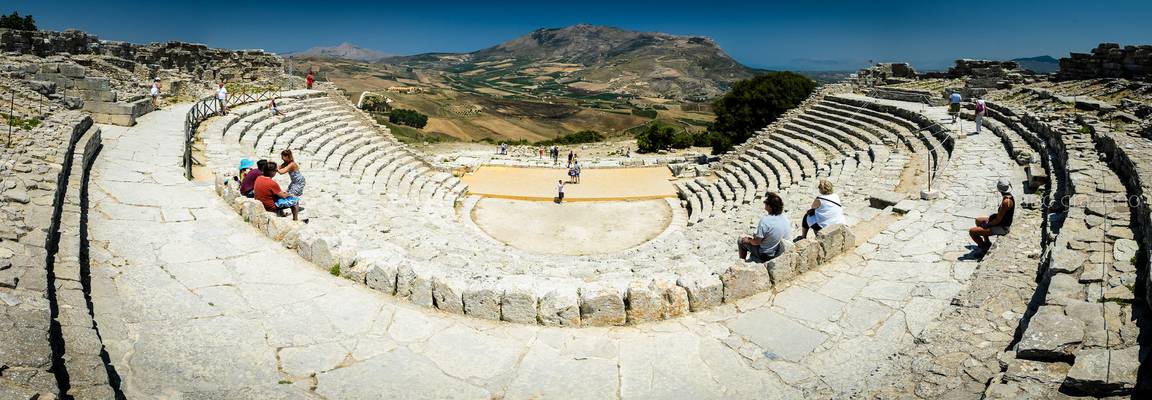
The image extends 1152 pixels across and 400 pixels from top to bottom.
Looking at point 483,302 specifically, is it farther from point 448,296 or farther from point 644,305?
point 644,305

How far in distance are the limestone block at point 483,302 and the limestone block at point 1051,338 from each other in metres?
4.25

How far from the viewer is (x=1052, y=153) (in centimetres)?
1214

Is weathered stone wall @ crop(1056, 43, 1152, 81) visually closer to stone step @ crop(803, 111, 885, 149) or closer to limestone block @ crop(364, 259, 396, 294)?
stone step @ crop(803, 111, 885, 149)

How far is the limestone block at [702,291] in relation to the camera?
6.33 metres

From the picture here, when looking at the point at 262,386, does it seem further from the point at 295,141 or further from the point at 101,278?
the point at 295,141

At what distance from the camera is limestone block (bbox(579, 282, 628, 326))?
19.7 ft

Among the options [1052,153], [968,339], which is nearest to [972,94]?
[1052,153]

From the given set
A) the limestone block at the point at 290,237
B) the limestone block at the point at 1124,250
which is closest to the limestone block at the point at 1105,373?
the limestone block at the point at 1124,250

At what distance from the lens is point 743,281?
661 cm

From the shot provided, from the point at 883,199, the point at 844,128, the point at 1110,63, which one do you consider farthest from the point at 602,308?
the point at 1110,63

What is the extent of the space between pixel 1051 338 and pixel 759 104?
92.5ft

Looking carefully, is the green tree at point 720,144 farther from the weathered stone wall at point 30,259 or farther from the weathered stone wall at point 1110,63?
the weathered stone wall at point 30,259

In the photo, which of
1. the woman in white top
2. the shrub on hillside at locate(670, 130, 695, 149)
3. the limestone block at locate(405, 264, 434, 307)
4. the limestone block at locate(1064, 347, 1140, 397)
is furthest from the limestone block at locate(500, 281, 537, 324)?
the shrub on hillside at locate(670, 130, 695, 149)

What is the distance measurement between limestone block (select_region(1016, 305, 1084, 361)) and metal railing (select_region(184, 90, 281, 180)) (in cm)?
1136
